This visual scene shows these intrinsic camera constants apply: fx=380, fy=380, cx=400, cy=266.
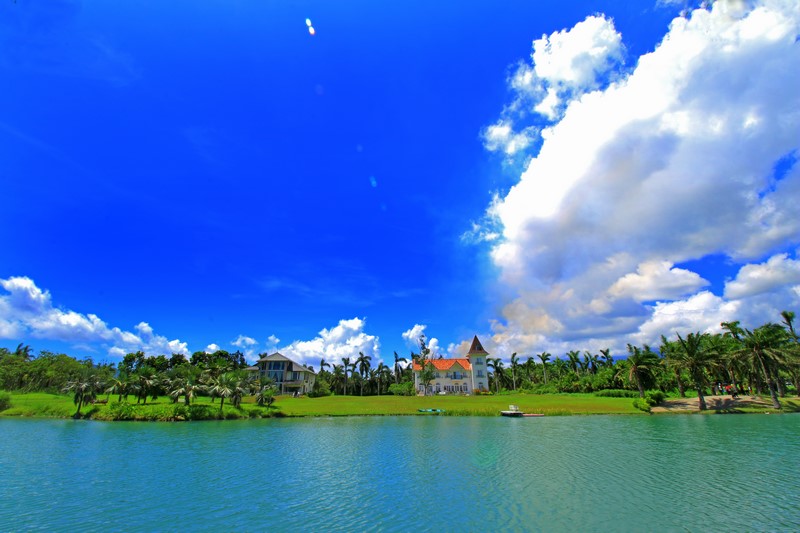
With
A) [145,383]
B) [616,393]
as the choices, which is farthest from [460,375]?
[145,383]

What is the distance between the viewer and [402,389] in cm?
11575

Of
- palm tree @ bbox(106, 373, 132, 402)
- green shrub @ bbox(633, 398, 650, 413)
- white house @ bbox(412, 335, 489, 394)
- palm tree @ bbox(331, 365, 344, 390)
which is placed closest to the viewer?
green shrub @ bbox(633, 398, 650, 413)

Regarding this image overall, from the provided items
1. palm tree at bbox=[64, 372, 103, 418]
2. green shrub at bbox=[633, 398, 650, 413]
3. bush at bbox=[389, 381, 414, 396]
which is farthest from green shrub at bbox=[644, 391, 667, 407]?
palm tree at bbox=[64, 372, 103, 418]

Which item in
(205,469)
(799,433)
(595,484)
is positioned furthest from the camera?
(799,433)

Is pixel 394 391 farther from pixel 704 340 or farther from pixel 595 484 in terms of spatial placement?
pixel 595 484

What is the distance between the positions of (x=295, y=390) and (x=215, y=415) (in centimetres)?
5589

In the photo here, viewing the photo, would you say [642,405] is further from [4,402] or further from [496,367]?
[4,402]

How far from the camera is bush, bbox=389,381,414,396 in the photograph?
113 m

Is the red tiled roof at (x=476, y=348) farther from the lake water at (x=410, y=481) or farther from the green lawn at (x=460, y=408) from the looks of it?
the lake water at (x=410, y=481)

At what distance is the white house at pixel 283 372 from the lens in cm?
11600

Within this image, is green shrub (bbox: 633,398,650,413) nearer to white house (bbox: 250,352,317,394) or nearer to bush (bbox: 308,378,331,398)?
bush (bbox: 308,378,331,398)

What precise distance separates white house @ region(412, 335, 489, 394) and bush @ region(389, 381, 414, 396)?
249cm

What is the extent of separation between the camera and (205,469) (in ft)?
91.7

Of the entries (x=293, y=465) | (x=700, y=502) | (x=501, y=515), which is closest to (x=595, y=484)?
(x=700, y=502)
